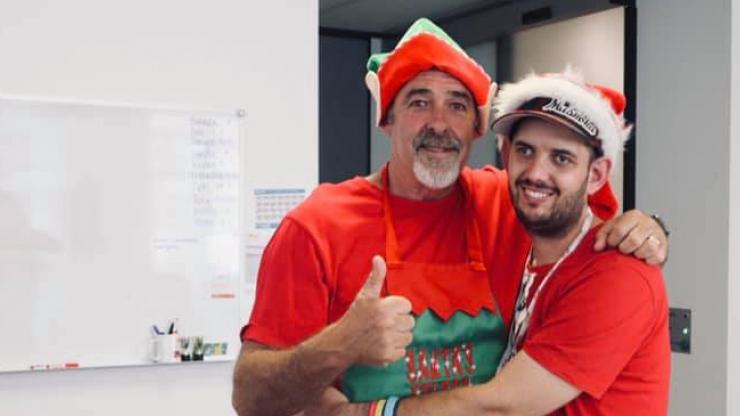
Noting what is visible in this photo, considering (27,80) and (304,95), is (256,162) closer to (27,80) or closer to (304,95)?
(304,95)

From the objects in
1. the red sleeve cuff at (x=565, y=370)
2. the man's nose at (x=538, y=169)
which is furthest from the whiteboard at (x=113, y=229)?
the red sleeve cuff at (x=565, y=370)

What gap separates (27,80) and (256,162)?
2.67 feet

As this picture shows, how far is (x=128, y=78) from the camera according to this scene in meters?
3.10

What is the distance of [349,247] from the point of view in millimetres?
1764

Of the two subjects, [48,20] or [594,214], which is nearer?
[594,214]

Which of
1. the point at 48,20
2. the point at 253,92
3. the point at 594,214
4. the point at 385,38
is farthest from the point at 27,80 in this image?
the point at 385,38

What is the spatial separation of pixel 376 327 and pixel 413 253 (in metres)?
0.33

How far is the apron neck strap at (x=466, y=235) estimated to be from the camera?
1.77m

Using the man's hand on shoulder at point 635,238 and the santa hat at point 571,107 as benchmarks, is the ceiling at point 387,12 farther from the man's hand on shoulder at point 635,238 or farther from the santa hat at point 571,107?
the man's hand on shoulder at point 635,238

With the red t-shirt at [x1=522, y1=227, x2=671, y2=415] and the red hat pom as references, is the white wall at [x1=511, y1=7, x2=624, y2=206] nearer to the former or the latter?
the red hat pom

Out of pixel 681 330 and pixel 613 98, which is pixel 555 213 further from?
pixel 681 330

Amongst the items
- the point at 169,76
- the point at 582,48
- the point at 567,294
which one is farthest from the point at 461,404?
the point at 582,48

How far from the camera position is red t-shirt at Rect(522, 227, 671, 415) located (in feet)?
5.08

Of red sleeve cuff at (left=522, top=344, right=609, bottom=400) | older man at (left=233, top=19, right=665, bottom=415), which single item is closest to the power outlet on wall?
older man at (left=233, top=19, right=665, bottom=415)
